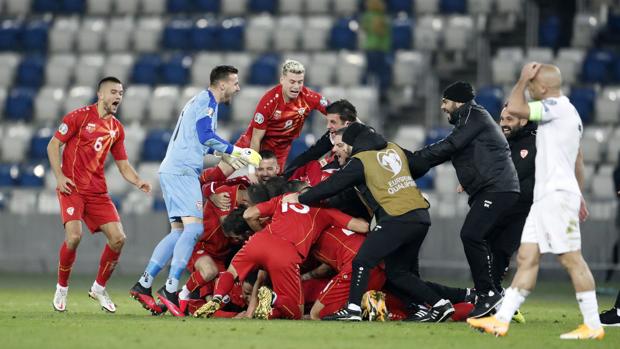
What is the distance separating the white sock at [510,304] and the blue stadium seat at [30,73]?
16.5 m

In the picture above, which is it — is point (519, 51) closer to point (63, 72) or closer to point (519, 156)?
point (63, 72)

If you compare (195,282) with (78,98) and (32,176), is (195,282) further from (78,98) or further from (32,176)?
(78,98)

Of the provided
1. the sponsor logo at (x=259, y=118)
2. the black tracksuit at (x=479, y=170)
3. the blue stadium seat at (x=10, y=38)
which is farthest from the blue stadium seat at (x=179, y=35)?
the black tracksuit at (x=479, y=170)

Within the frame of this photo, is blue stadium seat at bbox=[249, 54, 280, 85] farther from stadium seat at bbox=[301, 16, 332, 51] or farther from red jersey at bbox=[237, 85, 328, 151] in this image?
red jersey at bbox=[237, 85, 328, 151]

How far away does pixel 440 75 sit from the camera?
23172 mm

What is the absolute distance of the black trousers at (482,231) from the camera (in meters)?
10.7

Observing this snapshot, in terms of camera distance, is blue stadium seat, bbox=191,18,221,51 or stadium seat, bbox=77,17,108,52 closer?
blue stadium seat, bbox=191,18,221,51

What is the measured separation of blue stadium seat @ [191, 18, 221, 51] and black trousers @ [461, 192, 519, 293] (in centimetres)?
1376

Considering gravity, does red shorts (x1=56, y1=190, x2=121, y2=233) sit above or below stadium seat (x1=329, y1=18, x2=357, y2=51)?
below

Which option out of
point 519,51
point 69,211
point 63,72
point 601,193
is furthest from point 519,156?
point 63,72

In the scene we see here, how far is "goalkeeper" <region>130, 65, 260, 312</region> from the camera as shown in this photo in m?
11.2

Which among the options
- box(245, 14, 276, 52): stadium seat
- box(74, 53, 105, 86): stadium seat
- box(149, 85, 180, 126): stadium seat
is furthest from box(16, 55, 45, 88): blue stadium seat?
box(245, 14, 276, 52): stadium seat

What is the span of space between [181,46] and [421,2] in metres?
4.88

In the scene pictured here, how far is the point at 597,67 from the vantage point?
21281mm
